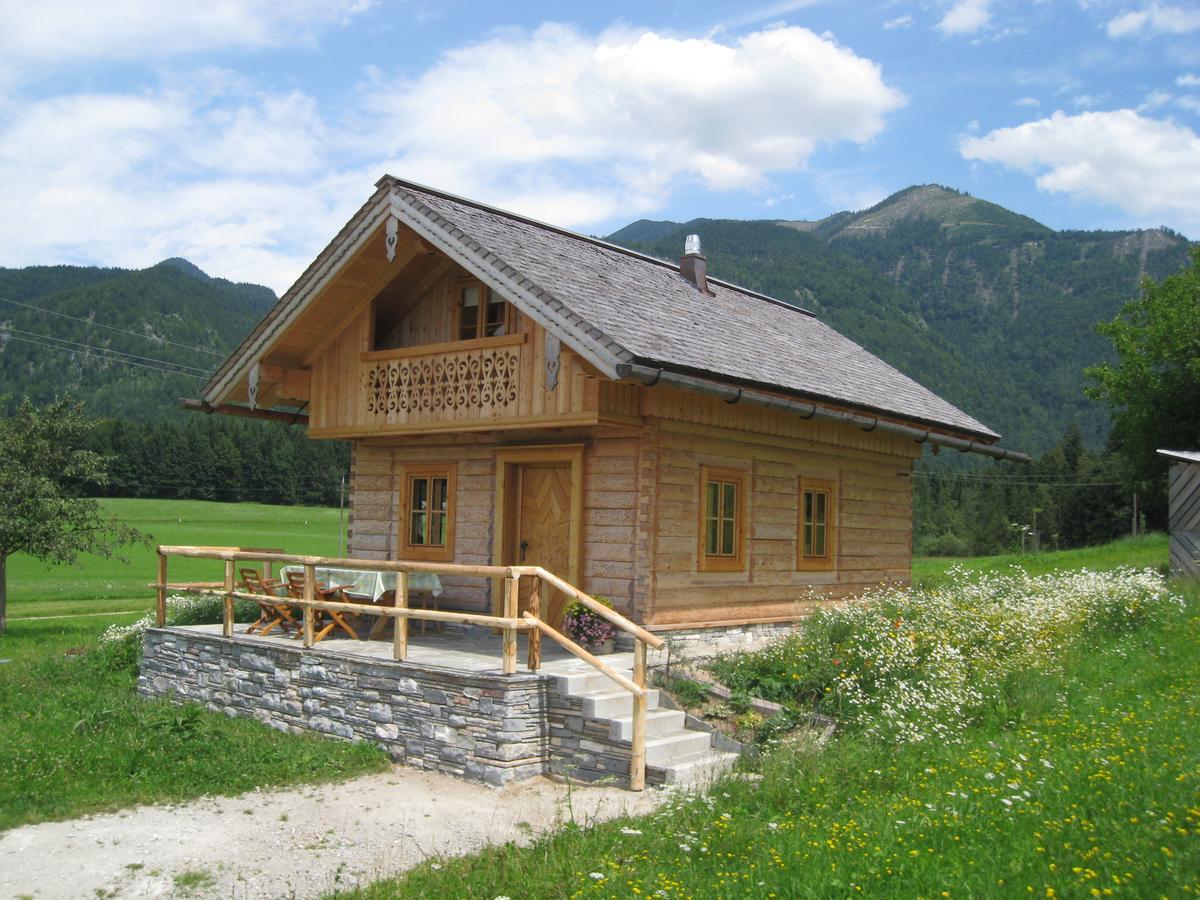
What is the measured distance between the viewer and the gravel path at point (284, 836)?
300 inches

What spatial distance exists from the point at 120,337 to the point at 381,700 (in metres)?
129

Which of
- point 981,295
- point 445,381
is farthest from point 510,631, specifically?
point 981,295

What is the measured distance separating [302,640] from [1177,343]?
28715mm

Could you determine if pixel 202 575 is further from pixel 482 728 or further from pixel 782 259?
pixel 782 259

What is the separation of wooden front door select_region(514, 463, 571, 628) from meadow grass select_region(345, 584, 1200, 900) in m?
4.79

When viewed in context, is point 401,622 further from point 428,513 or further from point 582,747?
point 428,513

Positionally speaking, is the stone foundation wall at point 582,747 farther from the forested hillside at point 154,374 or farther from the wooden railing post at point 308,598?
the forested hillside at point 154,374

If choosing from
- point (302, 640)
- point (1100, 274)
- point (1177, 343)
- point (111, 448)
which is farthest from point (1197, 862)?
point (1100, 274)

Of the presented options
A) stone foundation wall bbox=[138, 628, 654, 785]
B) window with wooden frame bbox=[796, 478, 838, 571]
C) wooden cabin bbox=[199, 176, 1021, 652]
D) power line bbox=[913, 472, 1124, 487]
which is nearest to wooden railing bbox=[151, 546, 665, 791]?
stone foundation wall bbox=[138, 628, 654, 785]

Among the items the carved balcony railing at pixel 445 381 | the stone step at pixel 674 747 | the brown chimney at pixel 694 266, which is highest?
the brown chimney at pixel 694 266

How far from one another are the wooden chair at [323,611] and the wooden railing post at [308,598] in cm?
7

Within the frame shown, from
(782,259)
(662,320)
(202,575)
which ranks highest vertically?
(782,259)

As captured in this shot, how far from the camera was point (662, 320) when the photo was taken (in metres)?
13.4

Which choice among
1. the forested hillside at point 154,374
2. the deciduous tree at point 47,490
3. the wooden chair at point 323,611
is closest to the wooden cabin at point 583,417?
the wooden chair at point 323,611
